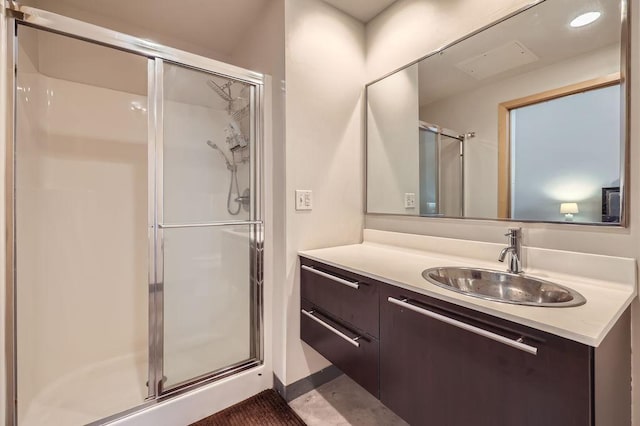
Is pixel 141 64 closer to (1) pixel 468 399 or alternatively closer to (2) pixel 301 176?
(2) pixel 301 176

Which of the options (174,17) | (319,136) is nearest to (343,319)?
(319,136)

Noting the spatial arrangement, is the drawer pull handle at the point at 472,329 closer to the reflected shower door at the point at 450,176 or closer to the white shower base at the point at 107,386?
the reflected shower door at the point at 450,176

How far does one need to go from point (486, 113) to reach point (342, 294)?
46.7 inches

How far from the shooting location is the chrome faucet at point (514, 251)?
48.6 inches

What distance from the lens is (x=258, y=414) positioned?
62.2 inches

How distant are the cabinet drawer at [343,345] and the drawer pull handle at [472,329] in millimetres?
272

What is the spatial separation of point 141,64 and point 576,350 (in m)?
2.43

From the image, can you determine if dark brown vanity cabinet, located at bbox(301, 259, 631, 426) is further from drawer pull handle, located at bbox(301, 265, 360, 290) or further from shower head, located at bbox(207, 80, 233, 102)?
shower head, located at bbox(207, 80, 233, 102)

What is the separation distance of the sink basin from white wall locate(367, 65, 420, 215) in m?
0.53

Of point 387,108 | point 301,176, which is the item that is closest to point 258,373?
point 301,176

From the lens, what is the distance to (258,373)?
1.76 metres

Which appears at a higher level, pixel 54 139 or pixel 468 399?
pixel 54 139

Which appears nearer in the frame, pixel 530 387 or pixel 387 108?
pixel 530 387

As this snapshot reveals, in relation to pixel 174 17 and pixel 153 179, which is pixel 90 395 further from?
pixel 174 17
